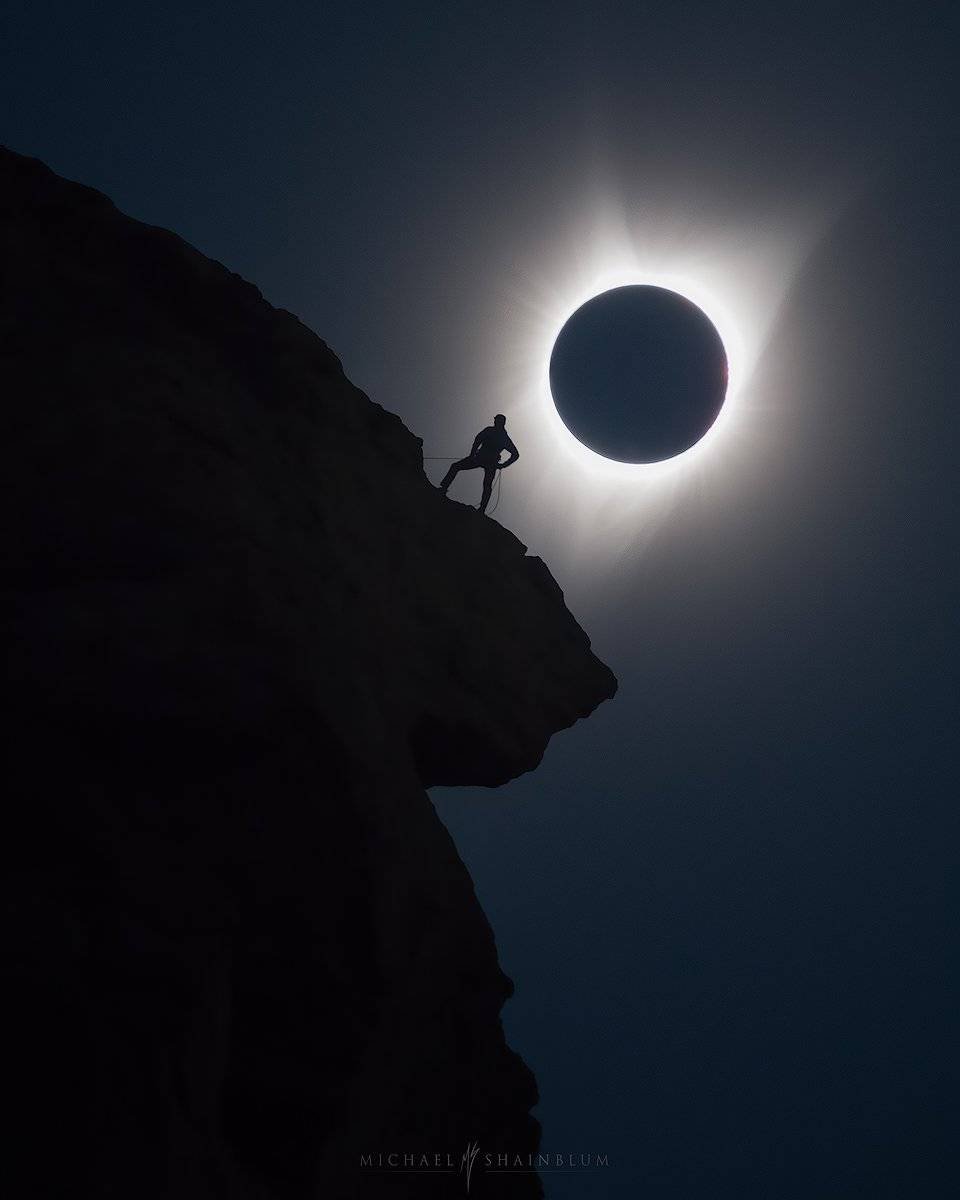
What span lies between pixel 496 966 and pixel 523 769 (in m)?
3.32

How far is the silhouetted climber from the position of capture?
663 inches

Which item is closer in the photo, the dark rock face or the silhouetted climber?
the dark rock face

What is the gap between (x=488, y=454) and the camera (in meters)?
17.0

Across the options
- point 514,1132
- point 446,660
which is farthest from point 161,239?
point 514,1132

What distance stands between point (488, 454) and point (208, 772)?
36.7 feet

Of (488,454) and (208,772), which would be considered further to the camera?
(488,454)

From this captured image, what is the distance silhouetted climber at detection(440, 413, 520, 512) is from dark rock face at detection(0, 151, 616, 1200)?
5784 millimetres

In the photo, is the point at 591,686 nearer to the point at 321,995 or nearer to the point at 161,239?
the point at 321,995

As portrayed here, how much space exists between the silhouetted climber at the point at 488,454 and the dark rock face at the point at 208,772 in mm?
5784

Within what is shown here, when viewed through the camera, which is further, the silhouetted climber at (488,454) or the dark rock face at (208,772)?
the silhouetted climber at (488,454)

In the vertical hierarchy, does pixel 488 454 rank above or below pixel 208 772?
above

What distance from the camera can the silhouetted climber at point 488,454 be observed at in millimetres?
16828

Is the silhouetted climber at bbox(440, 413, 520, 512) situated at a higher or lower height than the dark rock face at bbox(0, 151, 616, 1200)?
higher

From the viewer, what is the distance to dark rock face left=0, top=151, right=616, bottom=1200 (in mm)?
6398
